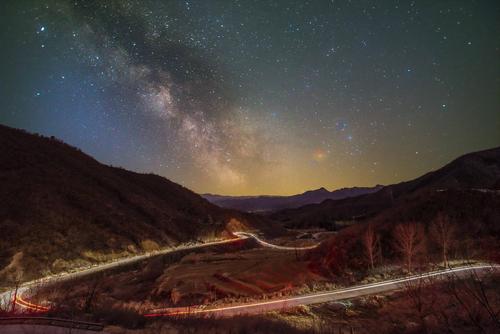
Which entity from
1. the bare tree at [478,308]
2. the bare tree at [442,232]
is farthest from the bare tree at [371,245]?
the bare tree at [478,308]

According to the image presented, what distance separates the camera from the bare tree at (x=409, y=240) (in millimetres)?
30334

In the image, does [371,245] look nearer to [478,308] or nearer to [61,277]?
[478,308]

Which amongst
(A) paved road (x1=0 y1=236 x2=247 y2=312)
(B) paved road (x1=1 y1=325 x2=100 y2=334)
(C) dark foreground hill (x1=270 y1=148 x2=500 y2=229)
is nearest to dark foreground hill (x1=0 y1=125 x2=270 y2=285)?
(A) paved road (x1=0 y1=236 x2=247 y2=312)

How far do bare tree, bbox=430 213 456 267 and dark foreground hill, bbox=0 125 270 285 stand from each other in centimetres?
4386

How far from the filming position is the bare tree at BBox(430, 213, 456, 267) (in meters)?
31.2

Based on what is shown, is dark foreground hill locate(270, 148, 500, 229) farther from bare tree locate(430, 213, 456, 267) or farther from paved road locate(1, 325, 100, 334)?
paved road locate(1, 325, 100, 334)

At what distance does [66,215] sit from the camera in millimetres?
46438

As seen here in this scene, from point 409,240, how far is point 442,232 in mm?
4355

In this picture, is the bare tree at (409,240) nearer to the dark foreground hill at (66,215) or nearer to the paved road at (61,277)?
the paved road at (61,277)

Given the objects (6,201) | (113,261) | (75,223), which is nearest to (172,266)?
(113,261)

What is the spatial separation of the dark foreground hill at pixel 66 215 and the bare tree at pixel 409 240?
39876 millimetres

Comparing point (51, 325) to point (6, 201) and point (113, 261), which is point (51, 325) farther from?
point (6, 201)

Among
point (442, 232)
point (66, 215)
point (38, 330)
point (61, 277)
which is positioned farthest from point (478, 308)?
point (66, 215)

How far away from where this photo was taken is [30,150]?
61.5 meters
